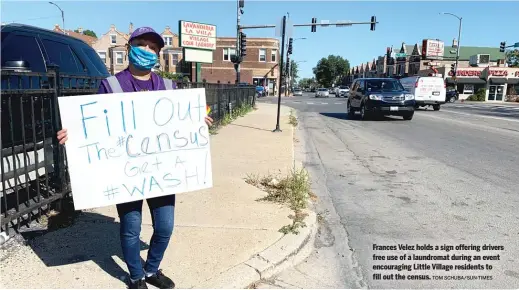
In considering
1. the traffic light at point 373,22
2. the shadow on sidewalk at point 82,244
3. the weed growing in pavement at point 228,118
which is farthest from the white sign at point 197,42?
the shadow on sidewalk at point 82,244

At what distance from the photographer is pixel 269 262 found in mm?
3230

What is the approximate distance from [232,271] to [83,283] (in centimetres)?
107

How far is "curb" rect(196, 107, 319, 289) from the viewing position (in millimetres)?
2922

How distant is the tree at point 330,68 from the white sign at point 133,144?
11541cm

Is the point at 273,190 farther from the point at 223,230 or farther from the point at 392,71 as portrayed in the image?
the point at 392,71

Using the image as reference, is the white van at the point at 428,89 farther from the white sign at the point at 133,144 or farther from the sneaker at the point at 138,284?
the sneaker at the point at 138,284

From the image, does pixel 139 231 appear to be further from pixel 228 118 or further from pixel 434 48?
pixel 434 48

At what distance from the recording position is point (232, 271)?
3.03m

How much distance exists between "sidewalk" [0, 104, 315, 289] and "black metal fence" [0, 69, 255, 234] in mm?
333

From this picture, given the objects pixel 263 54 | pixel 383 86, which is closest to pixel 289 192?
pixel 383 86

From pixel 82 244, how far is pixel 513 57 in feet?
281

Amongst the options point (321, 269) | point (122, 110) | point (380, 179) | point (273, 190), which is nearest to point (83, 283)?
point (122, 110)

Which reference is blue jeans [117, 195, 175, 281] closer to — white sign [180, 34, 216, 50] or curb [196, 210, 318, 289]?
curb [196, 210, 318, 289]

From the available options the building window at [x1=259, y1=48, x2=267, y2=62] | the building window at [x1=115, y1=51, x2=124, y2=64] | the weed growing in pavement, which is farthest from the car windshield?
the building window at [x1=115, y1=51, x2=124, y2=64]
